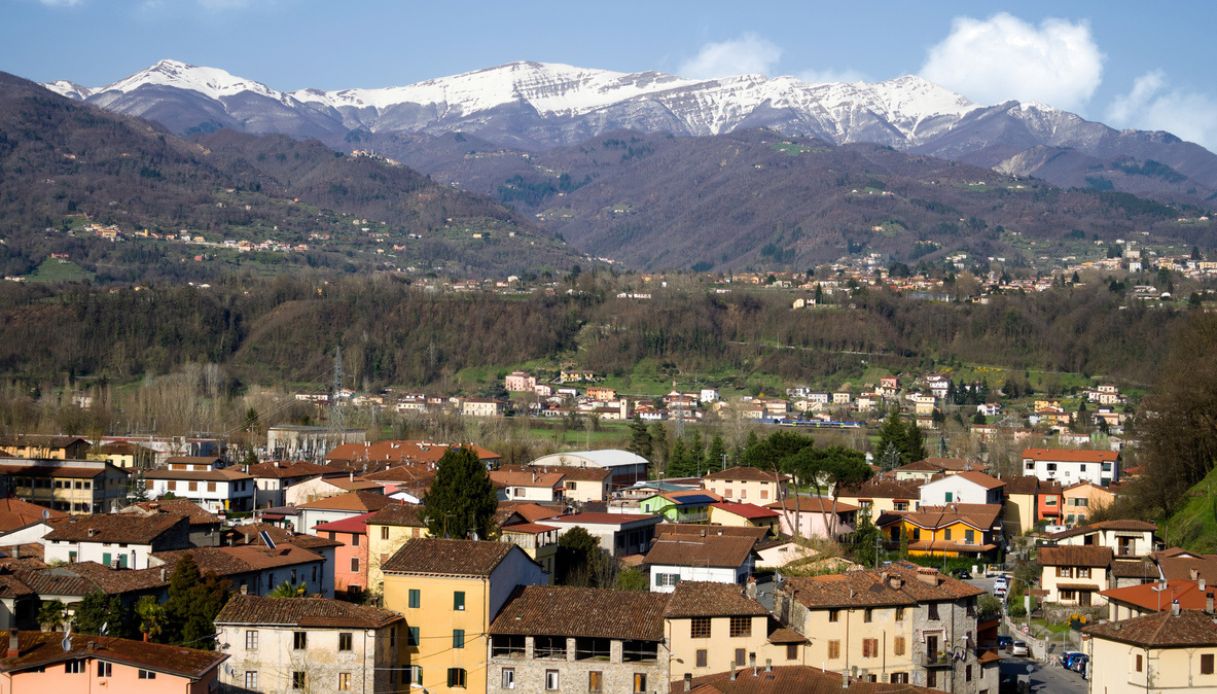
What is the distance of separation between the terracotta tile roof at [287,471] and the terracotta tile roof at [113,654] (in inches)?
1233

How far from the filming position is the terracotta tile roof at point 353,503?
145 feet

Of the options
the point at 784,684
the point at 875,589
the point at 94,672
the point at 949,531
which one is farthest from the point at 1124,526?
the point at 94,672

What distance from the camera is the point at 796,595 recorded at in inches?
1198

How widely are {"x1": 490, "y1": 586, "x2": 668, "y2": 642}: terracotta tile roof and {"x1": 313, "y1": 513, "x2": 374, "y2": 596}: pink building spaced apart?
25.3ft

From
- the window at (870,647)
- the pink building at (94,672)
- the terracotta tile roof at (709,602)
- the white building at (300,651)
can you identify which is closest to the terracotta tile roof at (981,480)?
the window at (870,647)

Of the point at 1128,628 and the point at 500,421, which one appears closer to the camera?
the point at 1128,628

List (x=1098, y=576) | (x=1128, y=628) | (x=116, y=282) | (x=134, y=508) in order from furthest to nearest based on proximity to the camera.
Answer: (x=116, y=282) → (x=134, y=508) → (x=1098, y=576) → (x=1128, y=628)

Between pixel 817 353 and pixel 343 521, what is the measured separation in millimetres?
89795

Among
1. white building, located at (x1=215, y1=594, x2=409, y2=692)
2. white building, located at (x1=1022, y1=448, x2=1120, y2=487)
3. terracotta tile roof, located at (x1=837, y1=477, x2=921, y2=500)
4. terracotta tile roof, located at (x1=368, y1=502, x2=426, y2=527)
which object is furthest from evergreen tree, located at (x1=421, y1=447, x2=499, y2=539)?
white building, located at (x1=1022, y1=448, x2=1120, y2=487)

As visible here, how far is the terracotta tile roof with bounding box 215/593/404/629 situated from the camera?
2814cm

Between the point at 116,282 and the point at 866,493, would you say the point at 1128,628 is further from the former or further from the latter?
the point at 116,282

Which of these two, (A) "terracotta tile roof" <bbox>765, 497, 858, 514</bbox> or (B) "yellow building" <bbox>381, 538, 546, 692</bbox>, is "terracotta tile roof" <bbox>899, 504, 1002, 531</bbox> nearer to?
(A) "terracotta tile roof" <bbox>765, 497, 858, 514</bbox>

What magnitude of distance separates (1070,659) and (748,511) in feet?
56.3

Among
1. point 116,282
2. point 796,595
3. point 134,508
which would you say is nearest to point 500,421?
point 134,508
